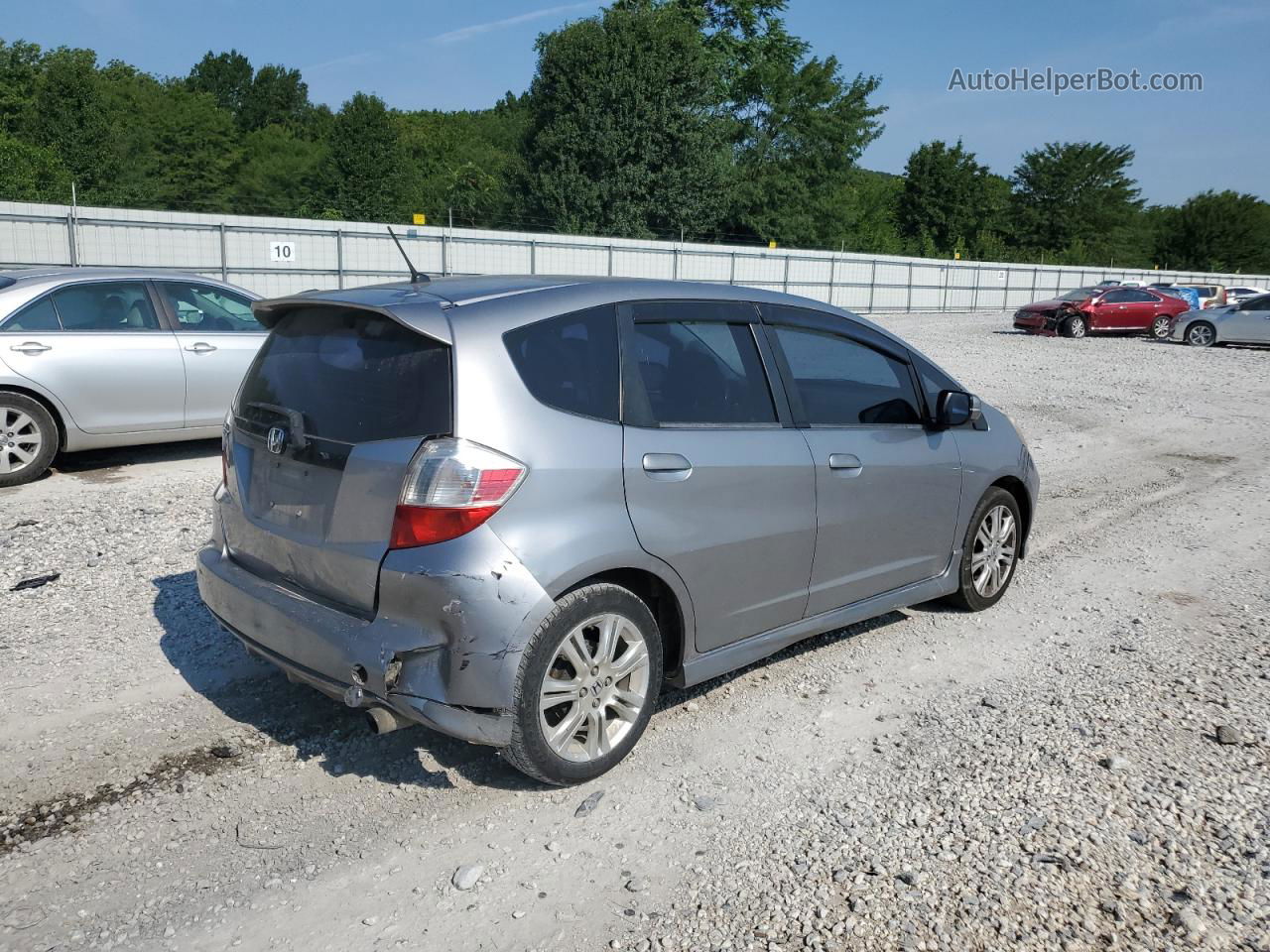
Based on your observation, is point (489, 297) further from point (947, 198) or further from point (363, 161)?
point (947, 198)

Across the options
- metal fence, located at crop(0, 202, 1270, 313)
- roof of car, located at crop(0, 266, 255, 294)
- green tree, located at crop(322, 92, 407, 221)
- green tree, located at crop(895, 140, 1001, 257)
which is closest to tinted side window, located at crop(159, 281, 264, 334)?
roof of car, located at crop(0, 266, 255, 294)

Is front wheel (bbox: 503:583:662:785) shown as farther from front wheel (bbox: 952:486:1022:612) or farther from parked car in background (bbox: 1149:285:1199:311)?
parked car in background (bbox: 1149:285:1199:311)

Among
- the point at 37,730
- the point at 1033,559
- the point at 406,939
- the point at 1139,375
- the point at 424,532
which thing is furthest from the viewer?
the point at 1139,375

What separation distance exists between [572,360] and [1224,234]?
95.3 meters

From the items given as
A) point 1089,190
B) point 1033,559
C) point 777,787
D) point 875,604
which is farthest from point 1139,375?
point 1089,190

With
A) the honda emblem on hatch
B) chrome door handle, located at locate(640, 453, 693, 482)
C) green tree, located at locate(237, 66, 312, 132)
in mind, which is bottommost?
chrome door handle, located at locate(640, 453, 693, 482)

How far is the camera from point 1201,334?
1087 inches

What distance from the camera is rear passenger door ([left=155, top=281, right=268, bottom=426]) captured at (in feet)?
27.5

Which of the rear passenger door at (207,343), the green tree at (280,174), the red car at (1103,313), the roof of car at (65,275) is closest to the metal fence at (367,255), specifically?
the rear passenger door at (207,343)

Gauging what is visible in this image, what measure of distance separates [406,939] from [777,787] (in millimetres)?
1422

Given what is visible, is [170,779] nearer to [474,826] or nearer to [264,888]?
[264,888]

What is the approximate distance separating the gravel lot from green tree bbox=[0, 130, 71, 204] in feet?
114

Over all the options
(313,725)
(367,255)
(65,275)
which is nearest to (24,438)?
(65,275)

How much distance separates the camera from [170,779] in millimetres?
3613
